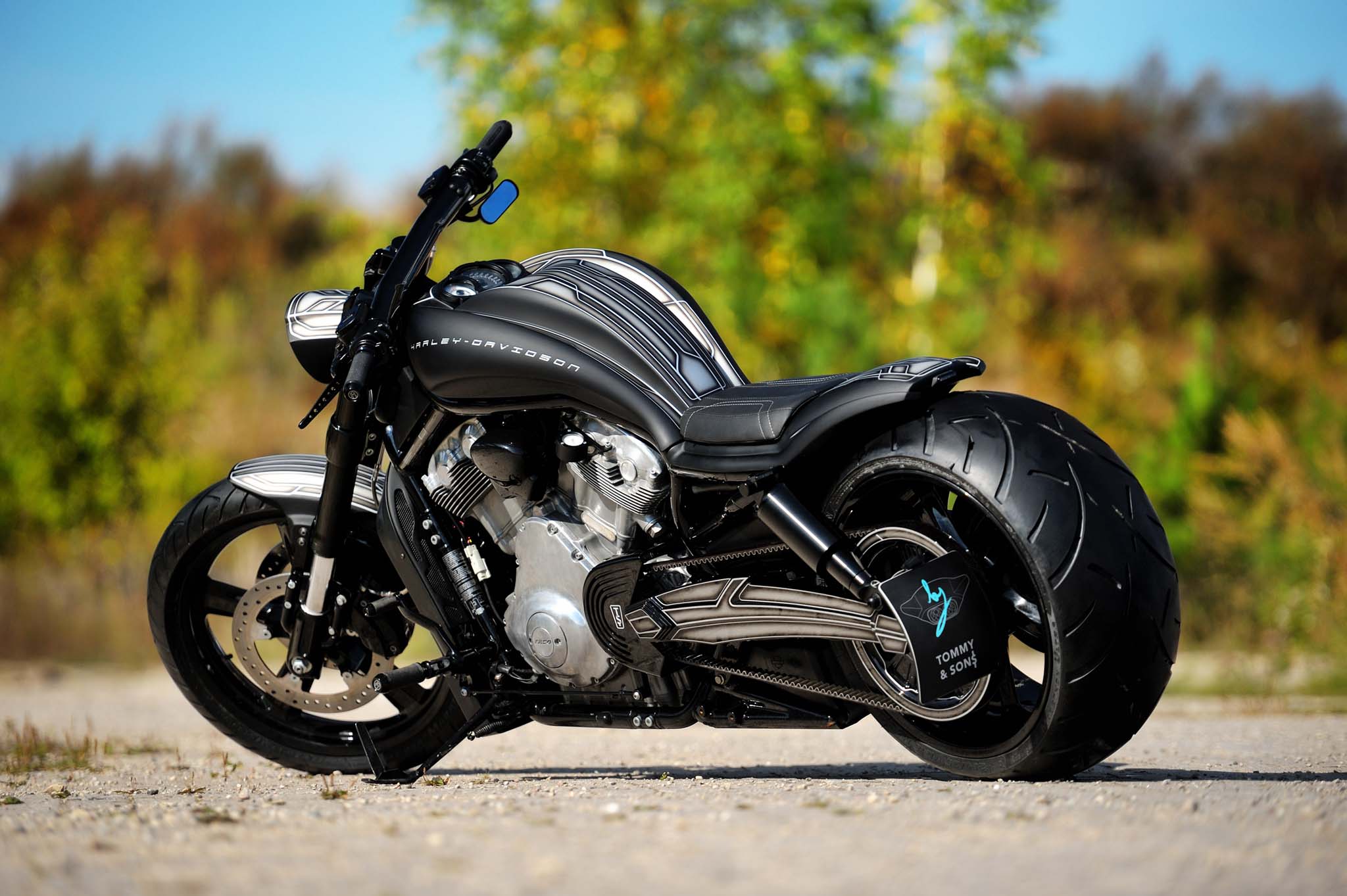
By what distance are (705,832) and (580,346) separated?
158 cm

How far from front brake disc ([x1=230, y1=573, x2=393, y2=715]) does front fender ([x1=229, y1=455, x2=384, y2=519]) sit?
25 centimetres

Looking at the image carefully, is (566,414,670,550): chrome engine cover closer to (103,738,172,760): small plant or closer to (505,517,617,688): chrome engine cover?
(505,517,617,688): chrome engine cover

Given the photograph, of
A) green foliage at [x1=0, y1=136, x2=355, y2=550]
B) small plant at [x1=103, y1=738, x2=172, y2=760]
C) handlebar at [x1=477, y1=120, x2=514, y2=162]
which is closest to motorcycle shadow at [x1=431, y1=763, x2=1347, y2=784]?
small plant at [x1=103, y1=738, x2=172, y2=760]

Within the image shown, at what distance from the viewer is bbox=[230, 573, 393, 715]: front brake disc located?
4.70 m

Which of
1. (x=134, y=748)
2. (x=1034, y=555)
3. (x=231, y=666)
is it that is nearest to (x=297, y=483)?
(x=231, y=666)

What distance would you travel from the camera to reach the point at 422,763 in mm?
4340

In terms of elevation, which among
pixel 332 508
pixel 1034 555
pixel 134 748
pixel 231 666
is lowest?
pixel 134 748

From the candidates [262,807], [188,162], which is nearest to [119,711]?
[262,807]

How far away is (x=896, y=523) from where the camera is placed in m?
3.65

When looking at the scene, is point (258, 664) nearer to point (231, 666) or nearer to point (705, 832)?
point (231, 666)

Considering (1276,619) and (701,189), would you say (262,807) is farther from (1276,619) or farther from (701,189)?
(701,189)

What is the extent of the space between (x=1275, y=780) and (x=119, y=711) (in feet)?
20.6

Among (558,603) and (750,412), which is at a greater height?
(750,412)

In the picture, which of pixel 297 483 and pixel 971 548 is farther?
pixel 297 483
